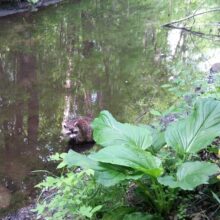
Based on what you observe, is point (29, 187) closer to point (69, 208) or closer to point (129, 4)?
point (69, 208)

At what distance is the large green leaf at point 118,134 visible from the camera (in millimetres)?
2369

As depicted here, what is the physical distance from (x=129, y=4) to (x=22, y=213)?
13221 mm

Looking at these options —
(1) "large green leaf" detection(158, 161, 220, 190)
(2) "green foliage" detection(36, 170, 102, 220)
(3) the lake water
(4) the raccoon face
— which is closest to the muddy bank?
(3) the lake water

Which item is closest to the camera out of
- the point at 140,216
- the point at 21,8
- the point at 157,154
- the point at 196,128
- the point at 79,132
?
the point at 140,216

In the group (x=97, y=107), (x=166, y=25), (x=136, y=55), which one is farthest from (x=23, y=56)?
(x=166, y=25)

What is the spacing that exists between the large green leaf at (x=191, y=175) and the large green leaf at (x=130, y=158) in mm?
88

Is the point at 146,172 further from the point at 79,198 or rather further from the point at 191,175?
the point at 79,198

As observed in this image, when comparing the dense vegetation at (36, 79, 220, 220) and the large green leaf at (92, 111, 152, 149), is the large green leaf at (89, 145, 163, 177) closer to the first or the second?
the dense vegetation at (36, 79, 220, 220)

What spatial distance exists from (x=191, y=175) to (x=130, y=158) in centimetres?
34

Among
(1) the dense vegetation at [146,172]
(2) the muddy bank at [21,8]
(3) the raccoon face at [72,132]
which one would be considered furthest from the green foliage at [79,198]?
(2) the muddy bank at [21,8]

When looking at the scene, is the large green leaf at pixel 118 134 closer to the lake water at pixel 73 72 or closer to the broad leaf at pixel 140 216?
the broad leaf at pixel 140 216

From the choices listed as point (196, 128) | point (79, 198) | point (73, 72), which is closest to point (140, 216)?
point (79, 198)

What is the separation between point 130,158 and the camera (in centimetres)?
212

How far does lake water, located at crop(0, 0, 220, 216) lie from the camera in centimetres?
547
